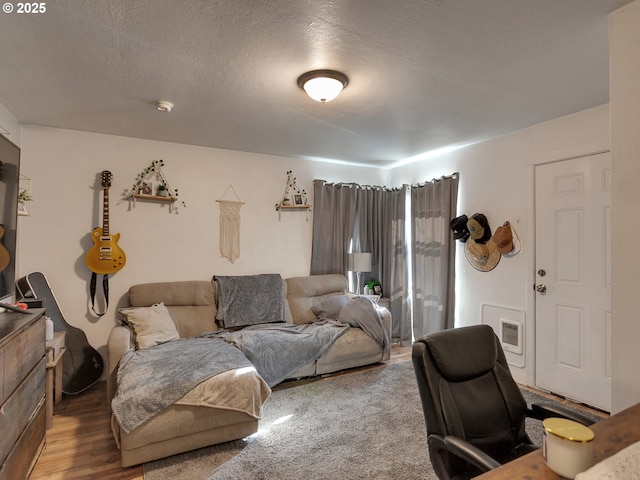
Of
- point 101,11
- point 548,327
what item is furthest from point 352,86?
point 548,327

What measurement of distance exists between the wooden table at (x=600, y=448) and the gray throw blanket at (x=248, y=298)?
10.0 feet

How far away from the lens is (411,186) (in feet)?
15.3

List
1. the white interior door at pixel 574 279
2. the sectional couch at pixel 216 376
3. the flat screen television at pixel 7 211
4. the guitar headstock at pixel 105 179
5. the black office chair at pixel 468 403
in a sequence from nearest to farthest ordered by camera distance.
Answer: the black office chair at pixel 468 403 < the flat screen television at pixel 7 211 < the sectional couch at pixel 216 376 < the white interior door at pixel 574 279 < the guitar headstock at pixel 105 179

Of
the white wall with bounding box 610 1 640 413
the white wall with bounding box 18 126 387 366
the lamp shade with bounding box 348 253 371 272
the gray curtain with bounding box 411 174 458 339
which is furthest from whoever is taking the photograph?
the lamp shade with bounding box 348 253 371 272

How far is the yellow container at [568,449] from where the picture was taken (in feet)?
2.81

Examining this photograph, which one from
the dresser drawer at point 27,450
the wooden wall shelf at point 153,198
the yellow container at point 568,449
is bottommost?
the dresser drawer at point 27,450

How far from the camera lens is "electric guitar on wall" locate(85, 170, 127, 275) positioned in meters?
3.31

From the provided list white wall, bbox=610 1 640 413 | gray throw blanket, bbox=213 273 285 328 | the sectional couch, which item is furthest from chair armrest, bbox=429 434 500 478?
gray throw blanket, bbox=213 273 285 328

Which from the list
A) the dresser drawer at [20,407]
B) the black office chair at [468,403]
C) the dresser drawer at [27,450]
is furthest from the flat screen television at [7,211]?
the black office chair at [468,403]

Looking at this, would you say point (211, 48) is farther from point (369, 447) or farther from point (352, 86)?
point (369, 447)

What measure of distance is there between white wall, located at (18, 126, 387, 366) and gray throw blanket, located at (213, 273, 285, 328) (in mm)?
298

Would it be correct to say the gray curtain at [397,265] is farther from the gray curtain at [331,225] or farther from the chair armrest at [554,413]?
the chair armrest at [554,413]

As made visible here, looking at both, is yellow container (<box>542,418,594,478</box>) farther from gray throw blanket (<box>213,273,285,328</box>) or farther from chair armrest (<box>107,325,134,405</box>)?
gray throw blanket (<box>213,273,285,328</box>)

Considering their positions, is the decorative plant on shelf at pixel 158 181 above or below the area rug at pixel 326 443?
above
